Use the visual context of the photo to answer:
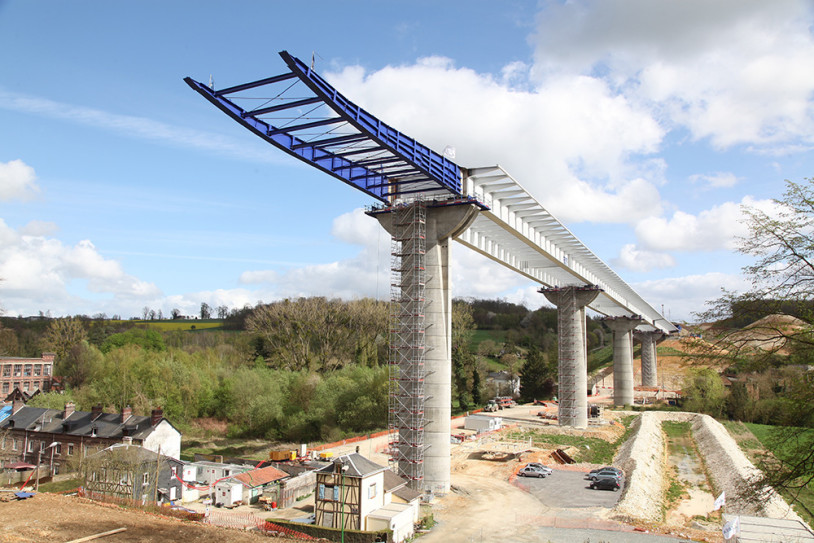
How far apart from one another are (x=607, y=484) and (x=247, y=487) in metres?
21.9

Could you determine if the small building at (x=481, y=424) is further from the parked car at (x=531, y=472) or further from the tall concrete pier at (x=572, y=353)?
the parked car at (x=531, y=472)

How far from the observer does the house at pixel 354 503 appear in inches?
963

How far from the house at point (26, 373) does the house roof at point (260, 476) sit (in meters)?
53.3

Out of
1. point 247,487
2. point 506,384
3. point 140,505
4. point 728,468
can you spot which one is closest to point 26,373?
point 140,505

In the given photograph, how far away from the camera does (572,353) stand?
59.4 meters

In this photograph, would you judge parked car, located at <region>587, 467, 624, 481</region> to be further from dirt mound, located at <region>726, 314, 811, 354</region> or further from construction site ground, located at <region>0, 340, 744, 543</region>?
dirt mound, located at <region>726, 314, 811, 354</region>

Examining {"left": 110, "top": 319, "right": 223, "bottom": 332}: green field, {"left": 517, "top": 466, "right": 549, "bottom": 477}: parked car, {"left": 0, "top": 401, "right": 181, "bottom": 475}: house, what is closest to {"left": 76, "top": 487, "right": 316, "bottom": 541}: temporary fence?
{"left": 0, "top": 401, "right": 181, "bottom": 475}: house

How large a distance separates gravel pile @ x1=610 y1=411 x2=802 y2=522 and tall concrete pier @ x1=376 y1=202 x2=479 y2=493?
9.63m

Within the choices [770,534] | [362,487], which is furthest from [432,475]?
[770,534]

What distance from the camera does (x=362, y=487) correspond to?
24.5 meters

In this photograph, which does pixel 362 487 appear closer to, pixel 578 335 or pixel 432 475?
pixel 432 475

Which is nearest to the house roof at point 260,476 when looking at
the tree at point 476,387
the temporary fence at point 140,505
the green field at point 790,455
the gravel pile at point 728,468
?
the temporary fence at point 140,505

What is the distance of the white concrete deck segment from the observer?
35.4m

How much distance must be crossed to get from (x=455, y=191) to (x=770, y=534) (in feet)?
70.8
